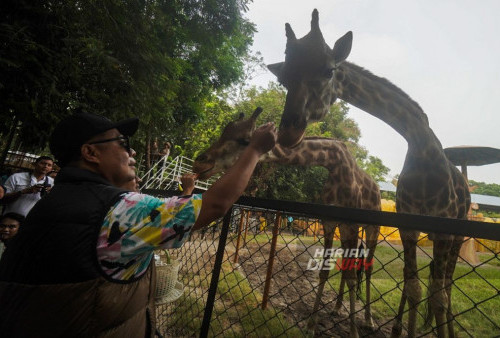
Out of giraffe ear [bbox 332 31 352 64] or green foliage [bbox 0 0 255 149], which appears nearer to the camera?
giraffe ear [bbox 332 31 352 64]

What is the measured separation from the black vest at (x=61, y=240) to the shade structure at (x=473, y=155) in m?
5.01

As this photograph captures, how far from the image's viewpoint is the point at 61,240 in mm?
1132

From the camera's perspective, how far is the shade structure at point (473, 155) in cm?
427

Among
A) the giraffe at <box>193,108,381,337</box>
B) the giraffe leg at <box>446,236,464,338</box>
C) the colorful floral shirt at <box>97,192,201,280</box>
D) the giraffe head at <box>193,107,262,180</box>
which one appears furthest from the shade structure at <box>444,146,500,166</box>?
the colorful floral shirt at <box>97,192,201,280</box>

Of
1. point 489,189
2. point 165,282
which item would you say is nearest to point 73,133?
point 165,282

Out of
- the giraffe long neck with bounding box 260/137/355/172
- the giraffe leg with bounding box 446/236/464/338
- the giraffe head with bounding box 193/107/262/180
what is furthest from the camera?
the giraffe long neck with bounding box 260/137/355/172

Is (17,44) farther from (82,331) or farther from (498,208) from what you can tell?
(498,208)

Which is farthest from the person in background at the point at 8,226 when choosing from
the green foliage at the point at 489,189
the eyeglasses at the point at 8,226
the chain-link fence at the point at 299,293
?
the green foliage at the point at 489,189

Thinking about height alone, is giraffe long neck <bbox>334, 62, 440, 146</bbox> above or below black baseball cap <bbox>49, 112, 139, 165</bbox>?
above

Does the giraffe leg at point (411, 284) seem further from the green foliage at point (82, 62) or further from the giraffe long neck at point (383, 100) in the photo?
the green foliage at point (82, 62)

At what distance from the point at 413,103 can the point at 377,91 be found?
1.42 ft

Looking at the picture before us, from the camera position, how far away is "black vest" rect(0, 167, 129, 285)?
1127 mm

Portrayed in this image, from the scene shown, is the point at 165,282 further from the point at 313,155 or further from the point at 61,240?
the point at 313,155

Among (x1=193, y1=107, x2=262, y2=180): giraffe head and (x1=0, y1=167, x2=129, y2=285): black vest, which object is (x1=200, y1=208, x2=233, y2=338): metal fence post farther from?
(x1=193, y1=107, x2=262, y2=180): giraffe head
